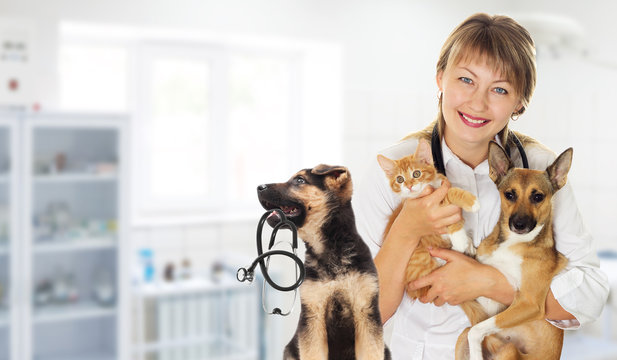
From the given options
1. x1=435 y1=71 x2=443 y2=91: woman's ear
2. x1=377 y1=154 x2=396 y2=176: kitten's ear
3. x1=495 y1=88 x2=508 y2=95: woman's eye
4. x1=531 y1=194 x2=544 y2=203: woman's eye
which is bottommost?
x1=531 y1=194 x2=544 y2=203: woman's eye

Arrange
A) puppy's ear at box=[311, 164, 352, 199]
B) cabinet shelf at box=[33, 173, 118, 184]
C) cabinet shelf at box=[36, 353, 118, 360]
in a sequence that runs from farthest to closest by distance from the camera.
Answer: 1. cabinet shelf at box=[36, 353, 118, 360]
2. cabinet shelf at box=[33, 173, 118, 184]
3. puppy's ear at box=[311, 164, 352, 199]

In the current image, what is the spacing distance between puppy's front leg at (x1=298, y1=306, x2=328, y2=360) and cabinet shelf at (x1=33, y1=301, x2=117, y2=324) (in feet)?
7.15

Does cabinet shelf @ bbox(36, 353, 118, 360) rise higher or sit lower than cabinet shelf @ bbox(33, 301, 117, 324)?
lower

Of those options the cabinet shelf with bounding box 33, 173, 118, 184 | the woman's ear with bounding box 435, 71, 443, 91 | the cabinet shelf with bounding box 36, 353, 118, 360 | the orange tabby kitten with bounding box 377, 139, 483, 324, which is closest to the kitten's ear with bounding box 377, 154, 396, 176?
the orange tabby kitten with bounding box 377, 139, 483, 324

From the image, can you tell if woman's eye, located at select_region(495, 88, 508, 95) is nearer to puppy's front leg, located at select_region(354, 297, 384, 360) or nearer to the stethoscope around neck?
the stethoscope around neck

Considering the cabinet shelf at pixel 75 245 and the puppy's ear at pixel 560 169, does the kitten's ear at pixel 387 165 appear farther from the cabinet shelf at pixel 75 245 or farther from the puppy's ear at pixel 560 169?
the cabinet shelf at pixel 75 245

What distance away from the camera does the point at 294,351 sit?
0.58 m

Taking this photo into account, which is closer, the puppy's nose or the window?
the puppy's nose

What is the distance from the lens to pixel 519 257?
0.59 m

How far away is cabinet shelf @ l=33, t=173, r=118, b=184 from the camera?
2408 millimetres

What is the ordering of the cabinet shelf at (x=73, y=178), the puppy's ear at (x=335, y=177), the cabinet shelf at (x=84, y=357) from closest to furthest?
the puppy's ear at (x=335, y=177), the cabinet shelf at (x=73, y=178), the cabinet shelf at (x=84, y=357)

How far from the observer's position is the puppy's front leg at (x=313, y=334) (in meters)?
0.56

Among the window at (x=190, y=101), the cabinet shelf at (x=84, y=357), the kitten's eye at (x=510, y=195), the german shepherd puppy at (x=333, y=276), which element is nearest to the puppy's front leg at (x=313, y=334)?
the german shepherd puppy at (x=333, y=276)

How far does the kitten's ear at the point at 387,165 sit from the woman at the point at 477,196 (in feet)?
0.04
